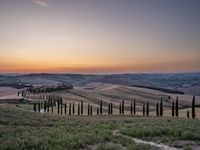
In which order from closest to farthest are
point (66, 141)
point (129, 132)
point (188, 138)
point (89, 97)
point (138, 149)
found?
point (138, 149)
point (66, 141)
point (188, 138)
point (129, 132)
point (89, 97)

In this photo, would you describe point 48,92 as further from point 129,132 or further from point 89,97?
point 129,132

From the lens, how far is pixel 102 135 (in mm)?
21812

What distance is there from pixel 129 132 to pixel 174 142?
14.3ft

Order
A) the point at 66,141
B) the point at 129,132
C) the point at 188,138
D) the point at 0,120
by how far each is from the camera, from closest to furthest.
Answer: the point at 66,141 → the point at 188,138 → the point at 129,132 → the point at 0,120

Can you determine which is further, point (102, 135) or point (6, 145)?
point (102, 135)

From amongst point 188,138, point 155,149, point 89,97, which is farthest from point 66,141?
point 89,97

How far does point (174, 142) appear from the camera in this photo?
66.3 feet

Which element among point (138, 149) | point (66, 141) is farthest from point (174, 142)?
point (66, 141)

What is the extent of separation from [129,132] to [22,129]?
28.1 ft

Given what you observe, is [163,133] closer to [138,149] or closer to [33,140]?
[138,149]

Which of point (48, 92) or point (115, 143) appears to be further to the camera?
point (48, 92)

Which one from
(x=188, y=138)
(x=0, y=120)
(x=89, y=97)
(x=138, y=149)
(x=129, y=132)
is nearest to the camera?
(x=138, y=149)

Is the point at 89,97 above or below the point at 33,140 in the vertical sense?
below

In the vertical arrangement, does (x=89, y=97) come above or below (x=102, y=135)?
below
